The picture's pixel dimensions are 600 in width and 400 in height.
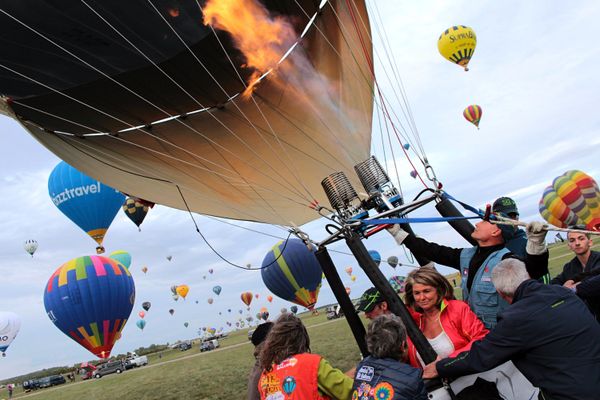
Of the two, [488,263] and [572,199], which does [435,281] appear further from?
[572,199]

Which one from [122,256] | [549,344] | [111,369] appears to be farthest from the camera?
[122,256]

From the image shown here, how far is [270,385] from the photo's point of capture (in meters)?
2.25

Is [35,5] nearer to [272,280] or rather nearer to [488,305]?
[488,305]

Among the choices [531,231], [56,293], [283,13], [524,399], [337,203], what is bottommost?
[524,399]

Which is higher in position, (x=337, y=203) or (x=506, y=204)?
(x=337, y=203)

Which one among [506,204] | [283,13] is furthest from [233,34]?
[506,204]

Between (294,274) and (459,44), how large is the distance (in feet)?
44.4

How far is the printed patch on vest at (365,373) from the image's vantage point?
1998 millimetres

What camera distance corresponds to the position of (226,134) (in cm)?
706

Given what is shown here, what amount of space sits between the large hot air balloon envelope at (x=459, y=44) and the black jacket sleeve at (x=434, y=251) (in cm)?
1880

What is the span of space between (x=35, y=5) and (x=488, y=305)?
15.6 ft

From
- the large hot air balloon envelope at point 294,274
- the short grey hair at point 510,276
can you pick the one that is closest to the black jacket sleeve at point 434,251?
the short grey hair at point 510,276

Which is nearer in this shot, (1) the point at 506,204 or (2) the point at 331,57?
(1) the point at 506,204

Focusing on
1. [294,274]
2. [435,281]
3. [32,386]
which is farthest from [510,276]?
[32,386]
